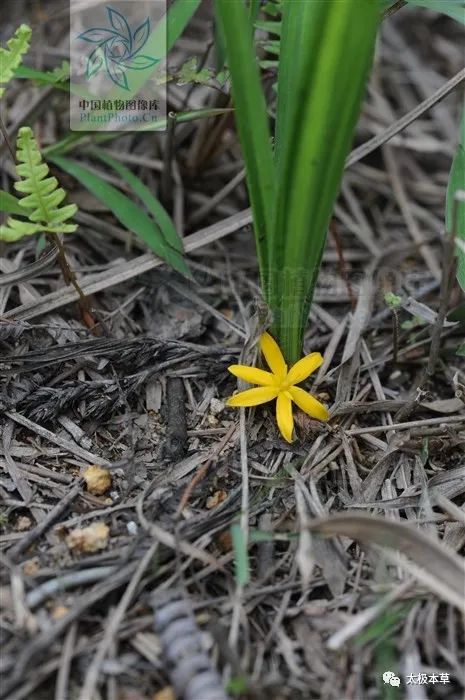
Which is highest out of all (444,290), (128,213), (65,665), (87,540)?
(128,213)

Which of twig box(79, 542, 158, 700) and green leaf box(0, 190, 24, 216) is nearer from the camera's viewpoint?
twig box(79, 542, 158, 700)

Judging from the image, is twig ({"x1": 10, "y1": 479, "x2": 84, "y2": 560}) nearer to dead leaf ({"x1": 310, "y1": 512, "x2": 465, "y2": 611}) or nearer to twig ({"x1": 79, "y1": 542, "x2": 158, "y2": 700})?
twig ({"x1": 79, "y1": 542, "x2": 158, "y2": 700})

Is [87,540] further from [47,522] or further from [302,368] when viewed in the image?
[302,368]

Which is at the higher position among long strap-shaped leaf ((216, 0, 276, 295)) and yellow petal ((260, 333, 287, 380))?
long strap-shaped leaf ((216, 0, 276, 295))

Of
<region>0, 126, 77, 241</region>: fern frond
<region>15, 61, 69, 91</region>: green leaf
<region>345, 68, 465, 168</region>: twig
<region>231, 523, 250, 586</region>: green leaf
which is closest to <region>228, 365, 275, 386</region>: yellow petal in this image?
<region>231, 523, 250, 586</region>: green leaf

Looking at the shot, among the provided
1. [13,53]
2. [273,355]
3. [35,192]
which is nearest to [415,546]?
[273,355]

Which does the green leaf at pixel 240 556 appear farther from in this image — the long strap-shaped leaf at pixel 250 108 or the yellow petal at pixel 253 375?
the long strap-shaped leaf at pixel 250 108

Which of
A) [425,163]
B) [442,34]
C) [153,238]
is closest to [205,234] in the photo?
[153,238]

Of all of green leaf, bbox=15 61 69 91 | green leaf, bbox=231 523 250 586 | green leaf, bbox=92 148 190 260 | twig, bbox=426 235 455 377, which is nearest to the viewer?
green leaf, bbox=231 523 250 586
